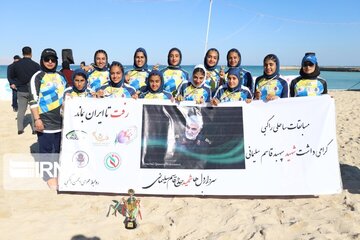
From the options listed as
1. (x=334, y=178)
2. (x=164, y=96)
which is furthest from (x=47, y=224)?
(x=334, y=178)

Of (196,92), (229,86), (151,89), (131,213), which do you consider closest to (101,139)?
(151,89)

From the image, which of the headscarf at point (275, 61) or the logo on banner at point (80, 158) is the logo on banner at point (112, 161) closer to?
the logo on banner at point (80, 158)

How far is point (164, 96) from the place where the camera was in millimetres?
5051

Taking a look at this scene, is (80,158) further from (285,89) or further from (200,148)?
(285,89)

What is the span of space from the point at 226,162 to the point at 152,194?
1.10m

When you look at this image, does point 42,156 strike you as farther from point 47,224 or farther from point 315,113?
point 315,113

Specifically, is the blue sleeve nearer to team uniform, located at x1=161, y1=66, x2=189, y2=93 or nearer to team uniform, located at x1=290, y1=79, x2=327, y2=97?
team uniform, located at x1=290, y1=79, x2=327, y2=97

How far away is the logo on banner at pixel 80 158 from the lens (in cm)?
463

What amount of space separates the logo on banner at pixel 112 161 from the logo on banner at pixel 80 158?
0.28 meters

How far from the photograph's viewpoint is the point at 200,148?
4637 millimetres

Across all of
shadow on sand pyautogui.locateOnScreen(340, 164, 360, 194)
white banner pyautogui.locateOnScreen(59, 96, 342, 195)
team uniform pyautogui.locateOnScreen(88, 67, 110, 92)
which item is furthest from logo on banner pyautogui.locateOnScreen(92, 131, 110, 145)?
shadow on sand pyautogui.locateOnScreen(340, 164, 360, 194)

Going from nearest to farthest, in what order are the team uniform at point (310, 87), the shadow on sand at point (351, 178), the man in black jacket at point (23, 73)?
the team uniform at point (310, 87)
the shadow on sand at point (351, 178)
the man in black jacket at point (23, 73)

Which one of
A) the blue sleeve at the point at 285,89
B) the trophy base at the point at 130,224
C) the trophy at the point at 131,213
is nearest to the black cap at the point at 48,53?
the trophy at the point at 131,213

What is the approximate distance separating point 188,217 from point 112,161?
132 centimetres
